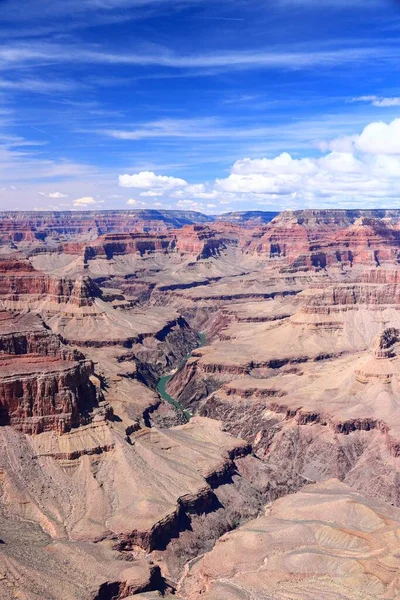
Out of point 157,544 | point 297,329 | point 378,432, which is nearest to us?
point 157,544

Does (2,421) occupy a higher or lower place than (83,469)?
higher

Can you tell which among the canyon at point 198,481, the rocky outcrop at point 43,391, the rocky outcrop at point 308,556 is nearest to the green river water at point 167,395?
the canyon at point 198,481

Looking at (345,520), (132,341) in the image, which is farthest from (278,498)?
(132,341)

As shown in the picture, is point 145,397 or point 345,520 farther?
point 145,397

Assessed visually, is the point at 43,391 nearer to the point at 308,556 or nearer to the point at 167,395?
the point at 308,556

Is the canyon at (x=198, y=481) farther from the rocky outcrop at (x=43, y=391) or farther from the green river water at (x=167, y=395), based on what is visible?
the green river water at (x=167, y=395)

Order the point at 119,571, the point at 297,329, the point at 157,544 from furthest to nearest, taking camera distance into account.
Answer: the point at 297,329 < the point at 157,544 < the point at 119,571

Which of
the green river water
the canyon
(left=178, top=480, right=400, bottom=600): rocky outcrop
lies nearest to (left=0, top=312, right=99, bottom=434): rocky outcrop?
the canyon

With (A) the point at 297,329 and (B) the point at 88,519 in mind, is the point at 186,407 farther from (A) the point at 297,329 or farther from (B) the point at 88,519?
(B) the point at 88,519

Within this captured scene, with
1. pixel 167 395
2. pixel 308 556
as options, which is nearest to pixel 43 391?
pixel 308 556

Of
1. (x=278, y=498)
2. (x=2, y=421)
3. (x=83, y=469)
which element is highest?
(x=2, y=421)

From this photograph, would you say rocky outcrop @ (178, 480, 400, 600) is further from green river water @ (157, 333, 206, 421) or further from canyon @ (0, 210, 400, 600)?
green river water @ (157, 333, 206, 421)
